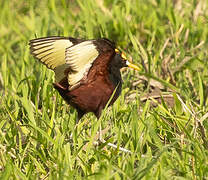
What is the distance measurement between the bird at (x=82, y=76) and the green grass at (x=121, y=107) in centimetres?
13

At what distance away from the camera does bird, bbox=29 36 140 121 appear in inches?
136

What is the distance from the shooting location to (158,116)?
134 inches

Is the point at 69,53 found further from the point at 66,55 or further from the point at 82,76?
the point at 82,76

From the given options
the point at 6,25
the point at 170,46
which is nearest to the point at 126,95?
the point at 170,46

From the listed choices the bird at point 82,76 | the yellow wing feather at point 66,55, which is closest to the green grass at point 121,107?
the bird at point 82,76

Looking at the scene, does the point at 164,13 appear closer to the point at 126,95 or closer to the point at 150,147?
the point at 126,95

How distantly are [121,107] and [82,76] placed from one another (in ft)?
1.50

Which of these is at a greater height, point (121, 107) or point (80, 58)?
point (80, 58)

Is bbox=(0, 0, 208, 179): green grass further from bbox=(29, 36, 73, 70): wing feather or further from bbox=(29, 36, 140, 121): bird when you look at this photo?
bbox=(29, 36, 73, 70): wing feather

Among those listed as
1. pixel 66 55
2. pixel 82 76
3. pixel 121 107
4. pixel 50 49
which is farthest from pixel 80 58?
pixel 121 107

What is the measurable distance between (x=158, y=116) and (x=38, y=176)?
2.84 ft

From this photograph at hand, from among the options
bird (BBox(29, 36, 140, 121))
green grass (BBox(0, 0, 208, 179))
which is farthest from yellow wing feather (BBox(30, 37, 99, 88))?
→ green grass (BBox(0, 0, 208, 179))

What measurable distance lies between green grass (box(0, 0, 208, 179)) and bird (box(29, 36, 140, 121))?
0.44ft

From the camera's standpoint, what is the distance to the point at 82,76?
11.5 feet
